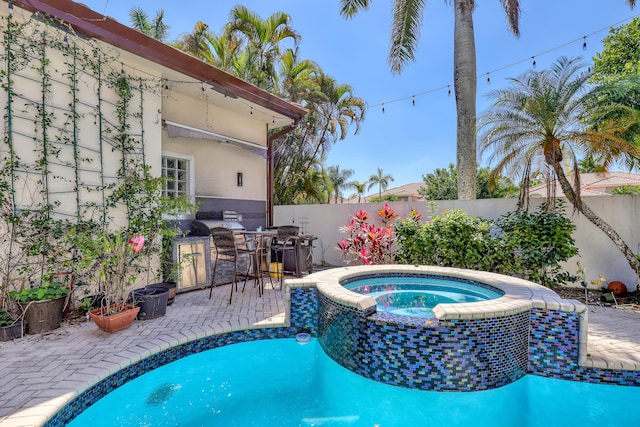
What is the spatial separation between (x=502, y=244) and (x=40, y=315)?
8.75m

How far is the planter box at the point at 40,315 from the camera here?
487 centimetres

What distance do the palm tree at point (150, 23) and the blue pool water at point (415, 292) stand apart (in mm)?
22083

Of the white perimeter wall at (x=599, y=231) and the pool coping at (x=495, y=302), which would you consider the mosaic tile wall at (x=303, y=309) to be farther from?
the white perimeter wall at (x=599, y=231)

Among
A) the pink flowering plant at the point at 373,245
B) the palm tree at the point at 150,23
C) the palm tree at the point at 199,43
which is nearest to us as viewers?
the pink flowering plant at the point at 373,245

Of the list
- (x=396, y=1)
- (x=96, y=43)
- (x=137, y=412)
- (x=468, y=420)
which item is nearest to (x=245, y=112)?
(x=96, y=43)

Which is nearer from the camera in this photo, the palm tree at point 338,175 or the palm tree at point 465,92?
the palm tree at point 465,92

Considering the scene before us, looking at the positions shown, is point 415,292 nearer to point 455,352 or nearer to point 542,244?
point 455,352

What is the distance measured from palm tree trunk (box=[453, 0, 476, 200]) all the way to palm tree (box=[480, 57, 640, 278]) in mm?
2375

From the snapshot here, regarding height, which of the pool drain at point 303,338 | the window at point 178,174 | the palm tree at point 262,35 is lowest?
the pool drain at point 303,338

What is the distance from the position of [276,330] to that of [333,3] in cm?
1193

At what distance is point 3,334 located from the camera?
184 inches

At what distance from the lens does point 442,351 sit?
3.92m

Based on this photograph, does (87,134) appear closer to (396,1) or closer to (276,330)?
(276,330)

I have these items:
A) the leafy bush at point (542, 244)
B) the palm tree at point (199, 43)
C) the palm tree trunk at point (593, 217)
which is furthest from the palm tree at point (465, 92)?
the palm tree at point (199, 43)
